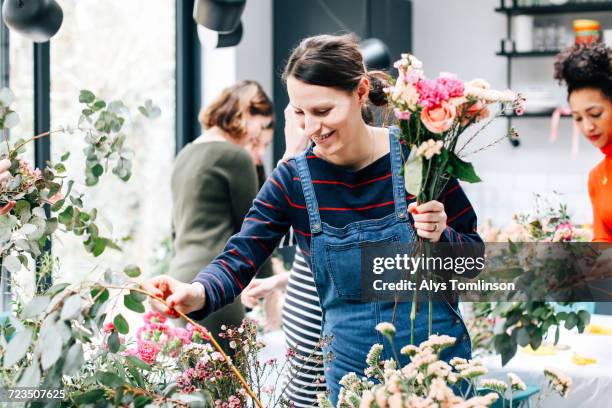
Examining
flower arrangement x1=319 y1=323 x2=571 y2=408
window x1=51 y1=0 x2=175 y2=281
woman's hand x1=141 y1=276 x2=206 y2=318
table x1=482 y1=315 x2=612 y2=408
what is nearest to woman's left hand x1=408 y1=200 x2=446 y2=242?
flower arrangement x1=319 y1=323 x2=571 y2=408

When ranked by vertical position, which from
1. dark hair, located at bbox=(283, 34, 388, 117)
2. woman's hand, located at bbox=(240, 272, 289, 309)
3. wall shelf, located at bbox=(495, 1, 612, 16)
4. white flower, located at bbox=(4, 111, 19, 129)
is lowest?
woman's hand, located at bbox=(240, 272, 289, 309)

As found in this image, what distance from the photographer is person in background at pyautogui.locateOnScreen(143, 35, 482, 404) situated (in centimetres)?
163

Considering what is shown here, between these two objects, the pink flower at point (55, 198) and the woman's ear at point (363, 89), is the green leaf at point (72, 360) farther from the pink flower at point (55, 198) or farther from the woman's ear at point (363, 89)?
the woman's ear at point (363, 89)

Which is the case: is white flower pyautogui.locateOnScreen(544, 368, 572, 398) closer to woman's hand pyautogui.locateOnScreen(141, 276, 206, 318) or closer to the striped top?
the striped top

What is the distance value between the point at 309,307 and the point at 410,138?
96 cm

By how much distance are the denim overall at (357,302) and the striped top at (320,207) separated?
18mm

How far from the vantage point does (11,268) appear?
1.54 metres

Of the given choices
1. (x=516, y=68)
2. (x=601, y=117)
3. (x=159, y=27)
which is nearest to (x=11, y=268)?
(x=601, y=117)

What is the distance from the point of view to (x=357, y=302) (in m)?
1.71

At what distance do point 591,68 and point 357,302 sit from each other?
3.99 ft

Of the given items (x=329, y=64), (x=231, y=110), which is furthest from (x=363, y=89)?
(x=231, y=110)

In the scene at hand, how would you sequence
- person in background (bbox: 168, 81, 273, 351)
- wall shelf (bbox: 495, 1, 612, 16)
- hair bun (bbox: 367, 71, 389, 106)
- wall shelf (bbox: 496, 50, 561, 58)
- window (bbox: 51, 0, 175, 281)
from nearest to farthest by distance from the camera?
hair bun (bbox: 367, 71, 389, 106)
person in background (bbox: 168, 81, 273, 351)
window (bbox: 51, 0, 175, 281)
wall shelf (bbox: 495, 1, 612, 16)
wall shelf (bbox: 496, 50, 561, 58)

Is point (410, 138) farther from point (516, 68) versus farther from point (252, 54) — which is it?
point (516, 68)

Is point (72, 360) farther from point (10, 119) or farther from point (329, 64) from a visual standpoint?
point (329, 64)
